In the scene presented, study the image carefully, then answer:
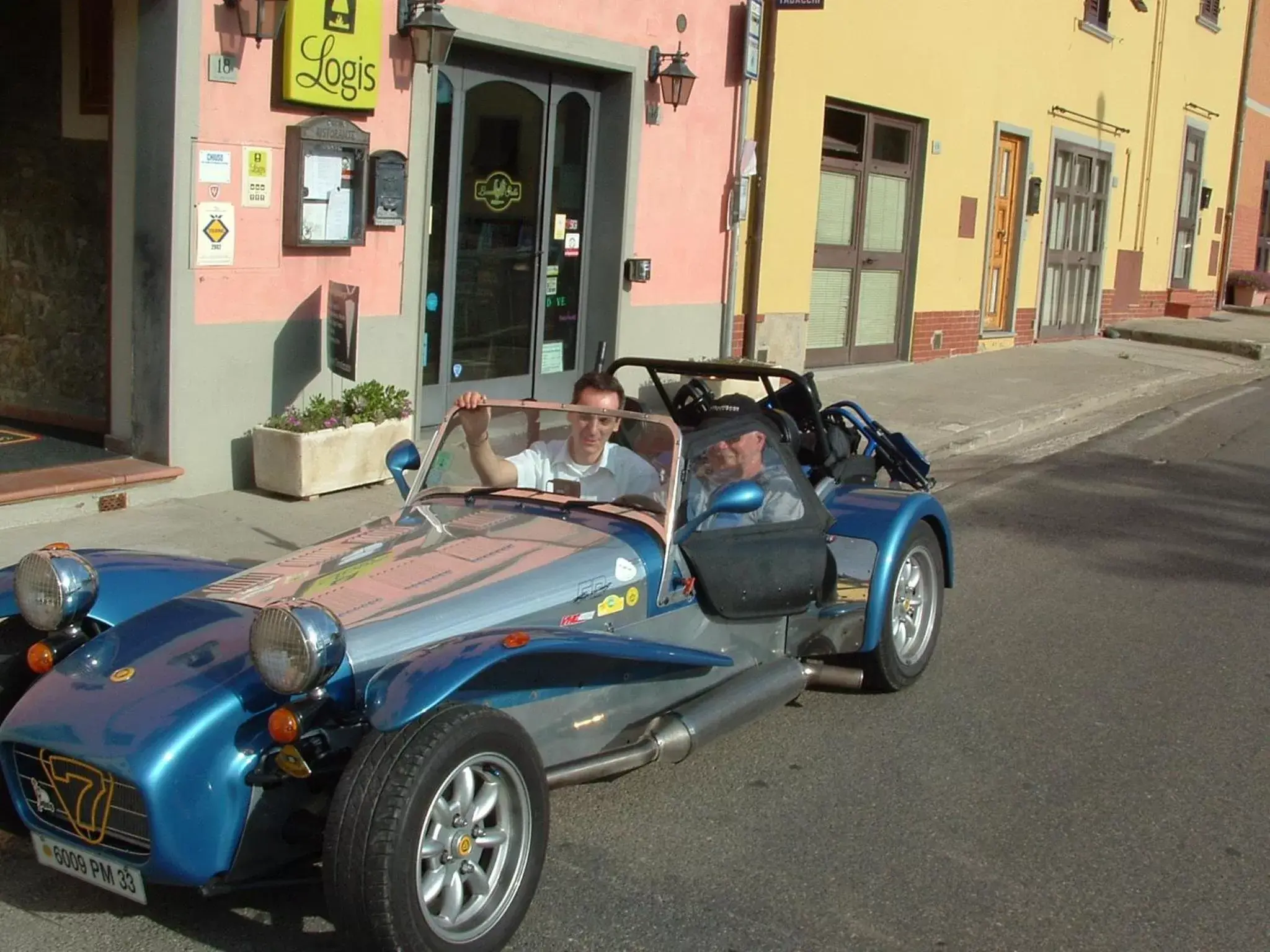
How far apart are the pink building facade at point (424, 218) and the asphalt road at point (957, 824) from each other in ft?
10.7

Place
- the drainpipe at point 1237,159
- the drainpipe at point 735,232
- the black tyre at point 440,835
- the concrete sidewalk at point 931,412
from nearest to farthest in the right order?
the black tyre at point 440,835 → the concrete sidewalk at point 931,412 → the drainpipe at point 735,232 → the drainpipe at point 1237,159

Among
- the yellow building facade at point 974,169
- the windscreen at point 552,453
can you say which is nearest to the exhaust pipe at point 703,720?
the windscreen at point 552,453

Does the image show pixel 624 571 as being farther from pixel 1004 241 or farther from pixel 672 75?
pixel 1004 241

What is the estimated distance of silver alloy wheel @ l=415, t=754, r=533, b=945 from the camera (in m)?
3.49

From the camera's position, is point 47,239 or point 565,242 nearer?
point 47,239

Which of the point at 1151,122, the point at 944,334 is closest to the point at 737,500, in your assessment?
the point at 944,334

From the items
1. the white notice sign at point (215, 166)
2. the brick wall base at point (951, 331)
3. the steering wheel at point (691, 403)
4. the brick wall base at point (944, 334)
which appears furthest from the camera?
the brick wall base at point (944, 334)

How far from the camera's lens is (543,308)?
1125 cm

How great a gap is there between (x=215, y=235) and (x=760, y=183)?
6.29 m

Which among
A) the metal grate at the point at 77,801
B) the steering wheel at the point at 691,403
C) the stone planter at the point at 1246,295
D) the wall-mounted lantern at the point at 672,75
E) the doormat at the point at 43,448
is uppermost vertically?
the wall-mounted lantern at the point at 672,75

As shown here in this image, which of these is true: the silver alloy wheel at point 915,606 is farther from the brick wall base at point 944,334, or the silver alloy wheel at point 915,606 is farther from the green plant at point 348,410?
the brick wall base at point 944,334

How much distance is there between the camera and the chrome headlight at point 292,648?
3.48 m

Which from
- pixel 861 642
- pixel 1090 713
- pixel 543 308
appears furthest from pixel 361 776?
pixel 543 308

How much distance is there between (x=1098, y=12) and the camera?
65.9 ft
